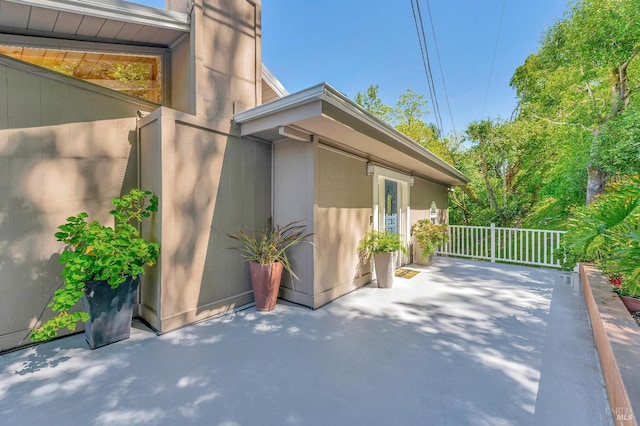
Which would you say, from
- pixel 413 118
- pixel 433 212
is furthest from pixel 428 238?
pixel 413 118

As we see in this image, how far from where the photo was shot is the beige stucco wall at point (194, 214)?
117 inches

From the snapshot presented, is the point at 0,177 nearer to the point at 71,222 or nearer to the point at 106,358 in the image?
the point at 71,222

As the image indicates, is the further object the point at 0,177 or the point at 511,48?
the point at 511,48

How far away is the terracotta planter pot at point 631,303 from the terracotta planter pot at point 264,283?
4021mm

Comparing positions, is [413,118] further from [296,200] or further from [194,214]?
[194,214]

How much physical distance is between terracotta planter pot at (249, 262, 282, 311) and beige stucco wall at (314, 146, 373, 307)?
56 cm

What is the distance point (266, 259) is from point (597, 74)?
11.0 meters

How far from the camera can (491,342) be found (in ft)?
9.12

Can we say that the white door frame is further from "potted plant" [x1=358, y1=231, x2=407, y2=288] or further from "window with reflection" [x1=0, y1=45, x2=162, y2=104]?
"window with reflection" [x1=0, y1=45, x2=162, y2=104]

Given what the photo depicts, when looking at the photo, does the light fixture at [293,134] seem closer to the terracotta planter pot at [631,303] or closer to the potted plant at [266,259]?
the potted plant at [266,259]

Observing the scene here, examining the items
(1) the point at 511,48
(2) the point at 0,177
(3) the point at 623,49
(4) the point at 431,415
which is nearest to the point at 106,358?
(2) the point at 0,177

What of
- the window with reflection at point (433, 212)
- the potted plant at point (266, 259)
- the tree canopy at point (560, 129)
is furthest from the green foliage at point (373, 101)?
the potted plant at point (266, 259)

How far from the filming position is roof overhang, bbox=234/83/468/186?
280cm

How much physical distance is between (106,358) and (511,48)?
14.1 m
